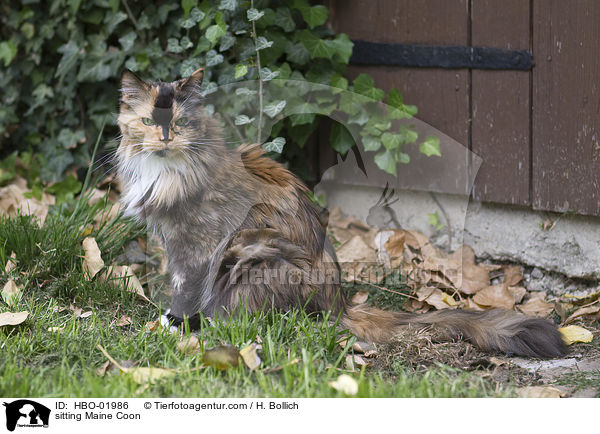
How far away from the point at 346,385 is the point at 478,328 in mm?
845

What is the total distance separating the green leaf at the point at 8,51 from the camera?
470cm

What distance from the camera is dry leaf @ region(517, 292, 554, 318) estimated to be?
3348 millimetres

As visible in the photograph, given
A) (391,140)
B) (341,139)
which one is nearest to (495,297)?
(391,140)

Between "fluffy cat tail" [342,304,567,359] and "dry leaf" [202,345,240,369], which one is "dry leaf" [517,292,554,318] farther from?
"dry leaf" [202,345,240,369]

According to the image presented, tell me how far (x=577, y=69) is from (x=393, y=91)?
1004 mm

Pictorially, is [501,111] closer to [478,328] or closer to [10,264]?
[478,328]

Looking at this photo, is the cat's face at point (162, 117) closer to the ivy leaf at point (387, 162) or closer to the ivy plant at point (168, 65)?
the ivy plant at point (168, 65)

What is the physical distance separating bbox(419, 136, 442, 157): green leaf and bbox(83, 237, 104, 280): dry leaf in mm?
1856

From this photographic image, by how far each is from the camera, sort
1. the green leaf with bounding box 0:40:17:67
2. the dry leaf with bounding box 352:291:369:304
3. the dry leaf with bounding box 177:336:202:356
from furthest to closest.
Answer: the green leaf with bounding box 0:40:17:67 < the dry leaf with bounding box 352:291:369:304 < the dry leaf with bounding box 177:336:202:356

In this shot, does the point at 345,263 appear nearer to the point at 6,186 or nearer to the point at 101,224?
the point at 101,224

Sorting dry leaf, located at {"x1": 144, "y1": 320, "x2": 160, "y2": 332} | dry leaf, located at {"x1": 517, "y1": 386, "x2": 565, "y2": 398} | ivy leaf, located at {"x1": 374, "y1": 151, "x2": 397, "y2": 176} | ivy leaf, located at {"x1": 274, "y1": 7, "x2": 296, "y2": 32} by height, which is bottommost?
dry leaf, located at {"x1": 517, "y1": 386, "x2": 565, "y2": 398}

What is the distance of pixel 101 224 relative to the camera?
359 cm

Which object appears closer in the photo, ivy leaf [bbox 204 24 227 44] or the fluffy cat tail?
the fluffy cat tail

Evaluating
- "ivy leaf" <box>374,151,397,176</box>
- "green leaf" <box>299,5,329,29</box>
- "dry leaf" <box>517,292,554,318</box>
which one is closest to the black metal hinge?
"green leaf" <box>299,5,329,29</box>
